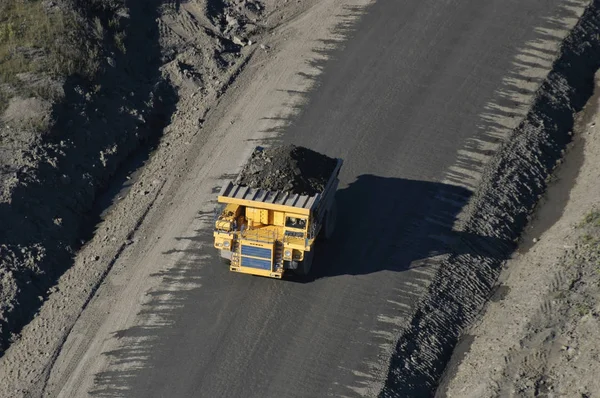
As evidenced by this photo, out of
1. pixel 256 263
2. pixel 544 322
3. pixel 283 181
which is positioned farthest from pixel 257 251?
pixel 544 322

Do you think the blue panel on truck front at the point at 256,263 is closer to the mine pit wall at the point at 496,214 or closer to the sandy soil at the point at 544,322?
the mine pit wall at the point at 496,214

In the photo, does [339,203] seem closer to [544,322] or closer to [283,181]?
[283,181]

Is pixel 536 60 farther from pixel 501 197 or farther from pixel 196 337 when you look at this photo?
pixel 196 337

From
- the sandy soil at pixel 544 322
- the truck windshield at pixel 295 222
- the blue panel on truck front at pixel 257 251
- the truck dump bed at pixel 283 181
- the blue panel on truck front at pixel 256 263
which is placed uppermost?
the truck dump bed at pixel 283 181

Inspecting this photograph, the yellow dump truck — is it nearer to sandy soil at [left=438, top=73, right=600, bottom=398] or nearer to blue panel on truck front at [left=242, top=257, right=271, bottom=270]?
blue panel on truck front at [left=242, top=257, right=271, bottom=270]

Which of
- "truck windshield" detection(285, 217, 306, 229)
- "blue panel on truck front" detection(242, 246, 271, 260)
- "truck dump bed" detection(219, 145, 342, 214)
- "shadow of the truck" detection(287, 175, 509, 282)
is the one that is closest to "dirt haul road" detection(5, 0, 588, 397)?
"shadow of the truck" detection(287, 175, 509, 282)

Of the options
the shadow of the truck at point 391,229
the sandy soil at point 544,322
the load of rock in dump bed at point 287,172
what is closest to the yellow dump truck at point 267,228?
the load of rock in dump bed at point 287,172

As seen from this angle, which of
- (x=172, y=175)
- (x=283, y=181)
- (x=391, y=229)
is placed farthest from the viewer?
(x=172, y=175)
